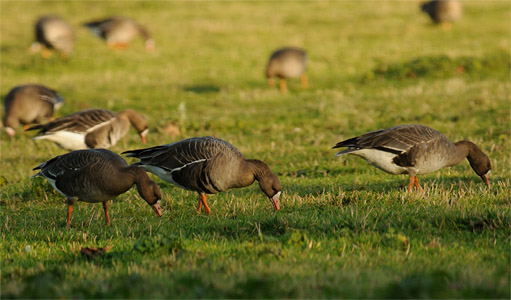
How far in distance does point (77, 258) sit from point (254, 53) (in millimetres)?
27229

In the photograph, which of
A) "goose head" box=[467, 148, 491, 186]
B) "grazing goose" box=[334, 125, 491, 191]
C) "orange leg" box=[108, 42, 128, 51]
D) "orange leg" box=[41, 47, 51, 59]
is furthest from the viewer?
"orange leg" box=[108, 42, 128, 51]

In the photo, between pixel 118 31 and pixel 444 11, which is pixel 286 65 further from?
pixel 444 11

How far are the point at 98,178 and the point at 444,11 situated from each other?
1366 inches

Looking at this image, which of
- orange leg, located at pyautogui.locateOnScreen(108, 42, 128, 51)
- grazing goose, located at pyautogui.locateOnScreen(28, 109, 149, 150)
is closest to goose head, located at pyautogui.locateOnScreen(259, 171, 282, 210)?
grazing goose, located at pyautogui.locateOnScreen(28, 109, 149, 150)

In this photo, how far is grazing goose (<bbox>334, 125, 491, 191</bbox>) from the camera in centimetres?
1011

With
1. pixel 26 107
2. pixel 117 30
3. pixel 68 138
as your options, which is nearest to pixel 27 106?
pixel 26 107

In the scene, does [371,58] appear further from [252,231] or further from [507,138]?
[252,231]

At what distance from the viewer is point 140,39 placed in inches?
1544

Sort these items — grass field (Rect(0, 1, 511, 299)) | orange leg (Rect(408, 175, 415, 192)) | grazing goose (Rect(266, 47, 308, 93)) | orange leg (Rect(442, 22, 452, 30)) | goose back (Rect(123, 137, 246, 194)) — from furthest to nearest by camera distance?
1. orange leg (Rect(442, 22, 452, 30))
2. grazing goose (Rect(266, 47, 308, 93))
3. orange leg (Rect(408, 175, 415, 192))
4. goose back (Rect(123, 137, 246, 194))
5. grass field (Rect(0, 1, 511, 299))

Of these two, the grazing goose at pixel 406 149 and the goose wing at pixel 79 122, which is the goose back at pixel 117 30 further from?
the grazing goose at pixel 406 149

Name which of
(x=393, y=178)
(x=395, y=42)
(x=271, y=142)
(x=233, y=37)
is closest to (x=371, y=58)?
(x=395, y=42)

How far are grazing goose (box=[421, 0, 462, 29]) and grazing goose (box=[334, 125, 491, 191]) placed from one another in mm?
31057

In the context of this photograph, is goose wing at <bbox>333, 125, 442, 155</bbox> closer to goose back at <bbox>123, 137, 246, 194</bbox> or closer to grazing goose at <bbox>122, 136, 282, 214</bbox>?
grazing goose at <bbox>122, 136, 282, 214</bbox>

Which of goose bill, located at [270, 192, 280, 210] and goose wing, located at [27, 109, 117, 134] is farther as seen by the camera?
goose wing, located at [27, 109, 117, 134]
